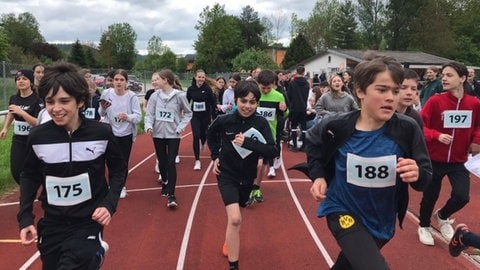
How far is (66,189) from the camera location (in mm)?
2896

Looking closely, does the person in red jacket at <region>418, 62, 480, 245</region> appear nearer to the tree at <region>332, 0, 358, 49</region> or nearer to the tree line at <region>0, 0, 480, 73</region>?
the tree line at <region>0, 0, 480, 73</region>

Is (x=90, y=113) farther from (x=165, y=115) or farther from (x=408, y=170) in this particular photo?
(x=408, y=170)

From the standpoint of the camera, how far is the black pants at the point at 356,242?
257 centimetres

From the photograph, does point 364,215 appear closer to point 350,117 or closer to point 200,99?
point 350,117

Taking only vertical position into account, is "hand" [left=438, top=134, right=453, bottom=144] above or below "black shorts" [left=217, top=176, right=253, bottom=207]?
above

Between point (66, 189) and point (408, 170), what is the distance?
2.09 metres

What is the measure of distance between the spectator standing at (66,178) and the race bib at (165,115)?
381cm

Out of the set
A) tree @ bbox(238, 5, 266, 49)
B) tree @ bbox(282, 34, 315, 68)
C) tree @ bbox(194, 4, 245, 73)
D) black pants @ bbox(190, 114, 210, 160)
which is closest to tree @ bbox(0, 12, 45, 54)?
tree @ bbox(194, 4, 245, 73)

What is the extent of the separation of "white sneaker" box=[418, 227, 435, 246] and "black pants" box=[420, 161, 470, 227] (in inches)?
2.7

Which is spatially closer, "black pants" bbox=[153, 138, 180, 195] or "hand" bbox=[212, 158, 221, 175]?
"hand" bbox=[212, 158, 221, 175]

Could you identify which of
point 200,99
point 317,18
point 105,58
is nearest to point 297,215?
point 200,99

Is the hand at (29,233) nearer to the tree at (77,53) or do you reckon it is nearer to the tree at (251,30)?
the tree at (77,53)

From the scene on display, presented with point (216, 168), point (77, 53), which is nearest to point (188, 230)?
point (216, 168)

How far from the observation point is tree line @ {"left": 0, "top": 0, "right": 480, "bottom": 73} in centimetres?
6475
